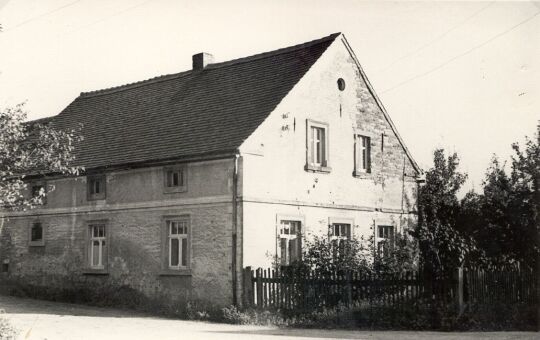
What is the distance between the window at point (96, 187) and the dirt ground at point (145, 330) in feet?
15.8

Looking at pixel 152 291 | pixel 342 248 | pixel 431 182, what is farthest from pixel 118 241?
pixel 431 182

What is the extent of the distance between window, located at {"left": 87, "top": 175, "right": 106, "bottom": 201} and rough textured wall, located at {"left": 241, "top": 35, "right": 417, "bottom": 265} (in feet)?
21.7

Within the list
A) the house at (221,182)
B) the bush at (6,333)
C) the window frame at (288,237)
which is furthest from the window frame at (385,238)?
the bush at (6,333)

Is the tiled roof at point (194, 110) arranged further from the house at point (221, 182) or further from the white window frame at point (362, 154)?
the white window frame at point (362, 154)

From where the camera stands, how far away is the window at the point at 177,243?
66.3ft

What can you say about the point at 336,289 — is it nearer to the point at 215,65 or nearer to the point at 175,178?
the point at 175,178

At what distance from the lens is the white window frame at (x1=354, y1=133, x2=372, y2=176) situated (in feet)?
74.9

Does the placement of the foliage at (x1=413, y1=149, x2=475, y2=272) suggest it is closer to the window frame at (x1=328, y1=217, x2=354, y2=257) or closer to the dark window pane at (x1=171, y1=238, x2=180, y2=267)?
the window frame at (x1=328, y1=217, x2=354, y2=257)

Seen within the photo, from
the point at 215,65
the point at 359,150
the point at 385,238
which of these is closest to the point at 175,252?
the point at 359,150

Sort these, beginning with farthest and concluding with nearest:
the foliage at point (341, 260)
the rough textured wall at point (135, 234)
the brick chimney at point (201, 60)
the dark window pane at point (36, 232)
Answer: the brick chimney at point (201, 60) < the dark window pane at point (36, 232) < the rough textured wall at point (135, 234) < the foliage at point (341, 260)

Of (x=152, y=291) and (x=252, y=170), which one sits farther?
(x=152, y=291)

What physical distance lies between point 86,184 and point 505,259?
47.0ft

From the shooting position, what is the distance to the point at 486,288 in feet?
53.2

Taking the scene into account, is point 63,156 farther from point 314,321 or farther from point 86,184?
point 314,321
